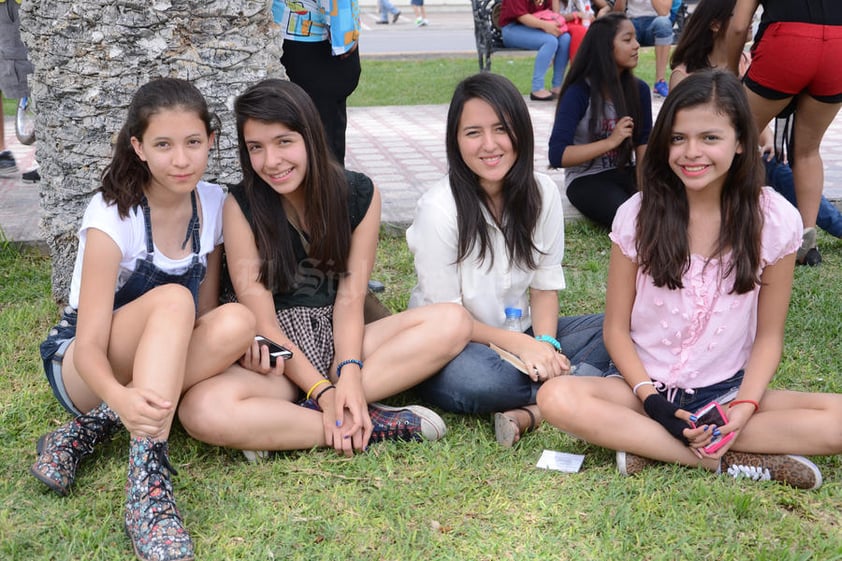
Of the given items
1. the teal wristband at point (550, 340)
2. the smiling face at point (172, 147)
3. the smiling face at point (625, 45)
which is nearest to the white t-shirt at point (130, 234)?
the smiling face at point (172, 147)

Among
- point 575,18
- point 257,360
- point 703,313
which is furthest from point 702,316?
point 575,18

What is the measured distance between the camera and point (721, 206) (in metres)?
2.62

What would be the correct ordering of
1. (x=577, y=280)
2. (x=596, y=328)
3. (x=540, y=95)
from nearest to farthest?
(x=596, y=328), (x=577, y=280), (x=540, y=95)

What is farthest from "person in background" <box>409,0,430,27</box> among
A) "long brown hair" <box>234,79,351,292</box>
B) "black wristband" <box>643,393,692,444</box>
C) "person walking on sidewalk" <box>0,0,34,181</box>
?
"black wristband" <box>643,393,692,444</box>

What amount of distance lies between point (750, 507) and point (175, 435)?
1637 mm

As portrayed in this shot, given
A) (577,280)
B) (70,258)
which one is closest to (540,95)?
(577,280)

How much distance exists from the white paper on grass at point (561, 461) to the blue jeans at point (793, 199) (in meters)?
2.46

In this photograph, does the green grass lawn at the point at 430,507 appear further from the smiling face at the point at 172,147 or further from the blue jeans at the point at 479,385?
the smiling face at the point at 172,147

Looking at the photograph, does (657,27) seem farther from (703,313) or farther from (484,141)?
(703,313)

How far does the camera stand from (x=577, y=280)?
13.5 ft

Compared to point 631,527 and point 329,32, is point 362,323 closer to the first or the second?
point 631,527

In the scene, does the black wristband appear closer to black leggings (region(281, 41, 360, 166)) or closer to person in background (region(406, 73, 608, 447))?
person in background (region(406, 73, 608, 447))

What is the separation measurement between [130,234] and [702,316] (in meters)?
1.64

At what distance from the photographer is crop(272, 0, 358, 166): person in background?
3668 mm
